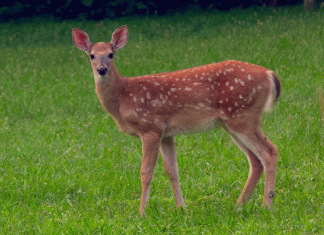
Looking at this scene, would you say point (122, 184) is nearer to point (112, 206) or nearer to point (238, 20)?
point (112, 206)

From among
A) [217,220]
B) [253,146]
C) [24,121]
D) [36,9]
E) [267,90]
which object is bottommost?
[36,9]

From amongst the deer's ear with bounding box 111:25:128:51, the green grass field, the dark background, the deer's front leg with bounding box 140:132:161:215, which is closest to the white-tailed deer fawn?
the deer's front leg with bounding box 140:132:161:215

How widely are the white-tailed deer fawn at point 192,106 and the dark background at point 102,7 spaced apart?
19.5m

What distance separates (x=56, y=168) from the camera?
6.91 m

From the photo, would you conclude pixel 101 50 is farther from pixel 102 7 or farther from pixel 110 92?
pixel 102 7

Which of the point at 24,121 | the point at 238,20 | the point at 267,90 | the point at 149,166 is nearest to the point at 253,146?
the point at 267,90

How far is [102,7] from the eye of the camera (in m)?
25.7

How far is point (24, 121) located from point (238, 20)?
40.2ft

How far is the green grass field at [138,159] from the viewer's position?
510 cm

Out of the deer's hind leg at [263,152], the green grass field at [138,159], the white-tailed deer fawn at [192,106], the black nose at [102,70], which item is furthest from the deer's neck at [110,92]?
the deer's hind leg at [263,152]

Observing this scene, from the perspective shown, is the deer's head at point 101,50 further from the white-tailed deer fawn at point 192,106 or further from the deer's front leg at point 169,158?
the deer's front leg at point 169,158

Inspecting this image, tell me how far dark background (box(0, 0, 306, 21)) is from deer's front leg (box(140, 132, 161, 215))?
19886 millimetres

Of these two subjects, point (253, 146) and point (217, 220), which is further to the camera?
point (253, 146)

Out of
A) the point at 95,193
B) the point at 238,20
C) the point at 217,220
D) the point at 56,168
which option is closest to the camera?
the point at 217,220
